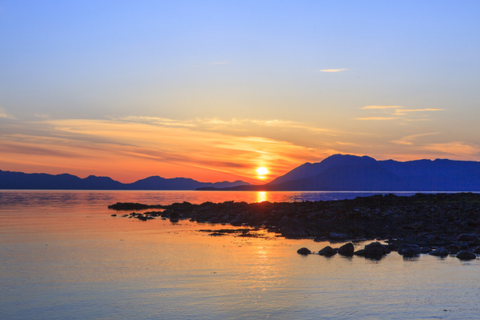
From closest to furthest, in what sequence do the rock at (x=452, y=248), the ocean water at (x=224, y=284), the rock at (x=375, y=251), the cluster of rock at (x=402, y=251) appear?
the ocean water at (x=224, y=284)
the cluster of rock at (x=402, y=251)
the rock at (x=375, y=251)
the rock at (x=452, y=248)

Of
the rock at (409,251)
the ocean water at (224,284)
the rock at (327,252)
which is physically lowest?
the ocean water at (224,284)

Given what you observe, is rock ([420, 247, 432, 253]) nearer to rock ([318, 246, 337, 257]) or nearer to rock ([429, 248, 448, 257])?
rock ([429, 248, 448, 257])

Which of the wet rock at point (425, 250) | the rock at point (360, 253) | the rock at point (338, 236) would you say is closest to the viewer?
the rock at point (360, 253)

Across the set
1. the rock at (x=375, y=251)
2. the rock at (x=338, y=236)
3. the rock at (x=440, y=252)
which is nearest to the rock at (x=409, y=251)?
the rock at (x=440, y=252)

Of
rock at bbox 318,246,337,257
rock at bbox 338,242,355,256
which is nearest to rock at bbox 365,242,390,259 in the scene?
rock at bbox 338,242,355,256

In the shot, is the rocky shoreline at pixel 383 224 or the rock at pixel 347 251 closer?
the rock at pixel 347 251

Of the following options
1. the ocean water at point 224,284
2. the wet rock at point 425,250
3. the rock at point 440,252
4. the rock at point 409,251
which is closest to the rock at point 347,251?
the ocean water at point 224,284

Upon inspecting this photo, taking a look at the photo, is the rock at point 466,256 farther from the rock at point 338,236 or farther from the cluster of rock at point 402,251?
the rock at point 338,236

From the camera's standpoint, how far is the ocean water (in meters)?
12.7

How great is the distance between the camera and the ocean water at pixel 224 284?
12.7 m

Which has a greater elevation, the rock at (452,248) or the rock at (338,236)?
the rock at (452,248)

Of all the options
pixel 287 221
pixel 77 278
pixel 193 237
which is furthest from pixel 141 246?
pixel 287 221

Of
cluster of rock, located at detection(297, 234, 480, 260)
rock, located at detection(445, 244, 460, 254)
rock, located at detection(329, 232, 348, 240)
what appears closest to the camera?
cluster of rock, located at detection(297, 234, 480, 260)

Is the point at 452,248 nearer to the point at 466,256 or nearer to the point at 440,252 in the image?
the point at 440,252
